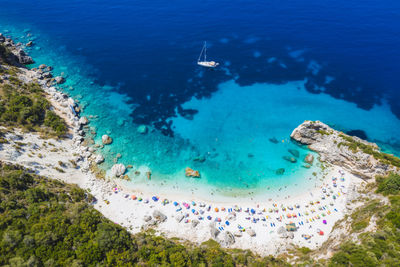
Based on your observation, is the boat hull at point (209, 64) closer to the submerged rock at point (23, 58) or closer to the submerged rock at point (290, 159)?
the submerged rock at point (290, 159)

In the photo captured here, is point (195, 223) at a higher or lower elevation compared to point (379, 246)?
lower

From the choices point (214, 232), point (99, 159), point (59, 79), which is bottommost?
point (214, 232)

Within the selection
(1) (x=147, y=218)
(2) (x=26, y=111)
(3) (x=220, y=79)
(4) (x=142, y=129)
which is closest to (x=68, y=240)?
(1) (x=147, y=218)

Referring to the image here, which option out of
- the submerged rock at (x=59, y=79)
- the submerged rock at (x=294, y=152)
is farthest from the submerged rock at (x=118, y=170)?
the submerged rock at (x=294, y=152)

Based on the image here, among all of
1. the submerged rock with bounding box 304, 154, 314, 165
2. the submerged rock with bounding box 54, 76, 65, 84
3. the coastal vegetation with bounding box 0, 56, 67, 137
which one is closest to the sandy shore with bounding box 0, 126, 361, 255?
the coastal vegetation with bounding box 0, 56, 67, 137

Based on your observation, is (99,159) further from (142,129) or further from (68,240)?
(68,240)

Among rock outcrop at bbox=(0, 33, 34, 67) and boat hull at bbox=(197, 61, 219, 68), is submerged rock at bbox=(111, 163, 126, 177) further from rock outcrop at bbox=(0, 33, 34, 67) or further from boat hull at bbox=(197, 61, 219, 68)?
rock outcrop at bbox=(0, 33, 34, 67)

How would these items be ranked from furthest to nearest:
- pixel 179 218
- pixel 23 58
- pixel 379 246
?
pixel 23 58
pixel 179 218
pixel 379 246
